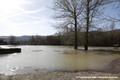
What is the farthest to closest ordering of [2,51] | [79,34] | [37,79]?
[79,34] → [2,51] → [37,79]

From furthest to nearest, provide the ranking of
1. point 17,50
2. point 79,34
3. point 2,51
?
1. point 79,34
2. point 17,50
3. point 2,51

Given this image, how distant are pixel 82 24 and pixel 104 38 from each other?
13.0 metres

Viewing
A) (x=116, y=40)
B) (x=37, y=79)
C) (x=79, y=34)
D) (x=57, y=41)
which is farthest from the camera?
(x=57, y=41)

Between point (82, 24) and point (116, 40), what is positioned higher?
point (82, 24)

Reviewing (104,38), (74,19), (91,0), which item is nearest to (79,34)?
(74,19)

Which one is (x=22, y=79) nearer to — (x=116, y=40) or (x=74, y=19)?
(x=74, y=19)

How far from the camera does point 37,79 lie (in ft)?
9.59

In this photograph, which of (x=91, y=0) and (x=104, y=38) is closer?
(x=91, y=0)

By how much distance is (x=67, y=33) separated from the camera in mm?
14469

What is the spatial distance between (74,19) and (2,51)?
→ 9155mm

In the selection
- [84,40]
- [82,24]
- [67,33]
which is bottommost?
[84,40]

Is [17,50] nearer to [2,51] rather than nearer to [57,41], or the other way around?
[2,51]

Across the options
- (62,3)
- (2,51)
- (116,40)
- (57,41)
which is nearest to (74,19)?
(62,3)

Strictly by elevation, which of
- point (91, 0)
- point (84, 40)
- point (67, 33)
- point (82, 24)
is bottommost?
point (84, 40)
